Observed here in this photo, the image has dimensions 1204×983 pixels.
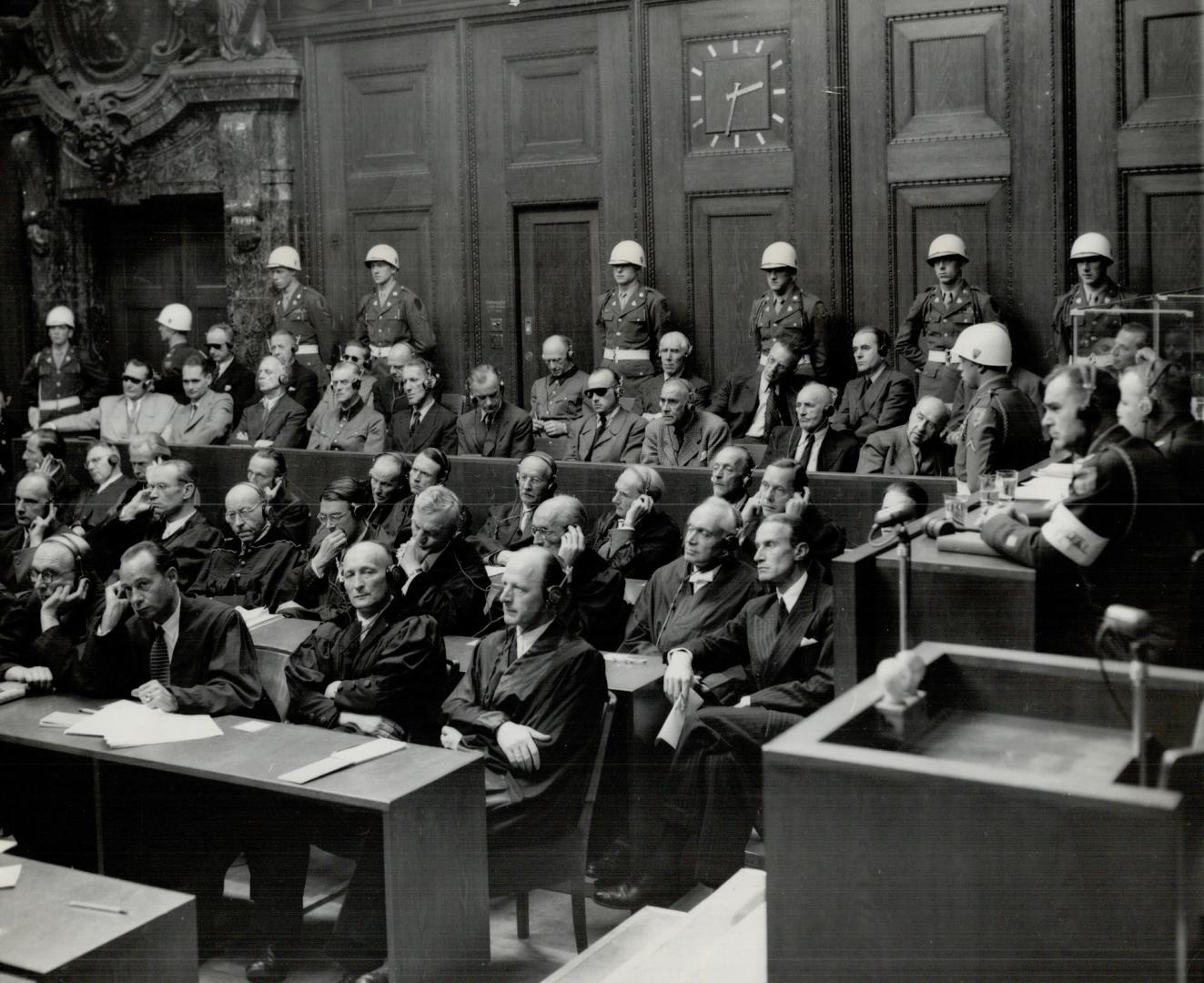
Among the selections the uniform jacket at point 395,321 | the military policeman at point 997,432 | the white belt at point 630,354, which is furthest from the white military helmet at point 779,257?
the military policeman at point 997,432

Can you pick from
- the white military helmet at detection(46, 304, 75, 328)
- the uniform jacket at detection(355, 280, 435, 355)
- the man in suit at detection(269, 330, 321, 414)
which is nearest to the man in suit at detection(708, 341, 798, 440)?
the uniform jacket at detection(355, 280, 435, 355)

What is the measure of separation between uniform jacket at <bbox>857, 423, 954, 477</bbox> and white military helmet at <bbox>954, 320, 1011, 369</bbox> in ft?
1.63

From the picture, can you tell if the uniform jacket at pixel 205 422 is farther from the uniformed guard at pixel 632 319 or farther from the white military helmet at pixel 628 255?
the white military helmet at pixel 628 255

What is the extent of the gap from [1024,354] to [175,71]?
6959 millimetres

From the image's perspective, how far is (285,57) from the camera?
1102 centimetres

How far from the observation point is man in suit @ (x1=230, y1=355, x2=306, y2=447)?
30.3 ft

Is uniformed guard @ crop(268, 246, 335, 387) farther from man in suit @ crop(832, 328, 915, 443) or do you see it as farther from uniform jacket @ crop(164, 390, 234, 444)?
man in suit @ crop(832, 328, 915, 443)

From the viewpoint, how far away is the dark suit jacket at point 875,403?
792cm

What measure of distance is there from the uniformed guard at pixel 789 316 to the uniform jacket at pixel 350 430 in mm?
2485

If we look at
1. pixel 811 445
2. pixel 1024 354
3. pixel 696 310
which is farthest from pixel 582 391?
pixel 1024 354

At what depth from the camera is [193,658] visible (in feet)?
16.4

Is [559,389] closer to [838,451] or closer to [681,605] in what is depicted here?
[838,451]

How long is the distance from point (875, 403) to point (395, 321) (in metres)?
3.86

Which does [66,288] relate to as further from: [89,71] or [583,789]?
[583,789]
